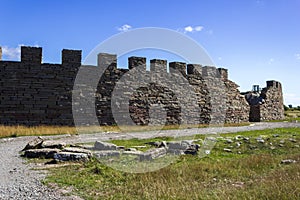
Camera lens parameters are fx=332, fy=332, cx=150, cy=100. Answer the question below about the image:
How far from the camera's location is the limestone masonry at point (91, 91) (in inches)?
591

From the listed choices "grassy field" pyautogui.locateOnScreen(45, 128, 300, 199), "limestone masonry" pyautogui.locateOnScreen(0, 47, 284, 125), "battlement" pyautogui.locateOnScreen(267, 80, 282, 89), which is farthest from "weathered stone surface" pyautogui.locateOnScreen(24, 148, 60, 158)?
"battlement" pyautogui.locateOnScreen(267, 80, 282, 89)

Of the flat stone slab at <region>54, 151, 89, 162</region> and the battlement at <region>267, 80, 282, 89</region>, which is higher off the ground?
the battlement at <region>267, 80, 282, 89</region>

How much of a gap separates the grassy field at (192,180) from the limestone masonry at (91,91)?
28.9 feet

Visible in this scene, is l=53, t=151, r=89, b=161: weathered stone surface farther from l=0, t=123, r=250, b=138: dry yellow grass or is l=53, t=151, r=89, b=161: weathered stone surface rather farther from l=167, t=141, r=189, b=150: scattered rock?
l=0, t=123, r=250, b=138: dry yellow grass

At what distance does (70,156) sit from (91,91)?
904cm

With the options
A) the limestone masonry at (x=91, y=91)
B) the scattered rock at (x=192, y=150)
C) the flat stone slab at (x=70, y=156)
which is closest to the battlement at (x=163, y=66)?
the limestone masonry at (x=91, y=91)

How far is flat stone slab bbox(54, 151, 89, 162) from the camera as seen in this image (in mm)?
7605

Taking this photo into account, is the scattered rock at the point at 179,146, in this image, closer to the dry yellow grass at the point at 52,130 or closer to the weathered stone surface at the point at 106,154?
the weathered stone surface at the point at 106,154

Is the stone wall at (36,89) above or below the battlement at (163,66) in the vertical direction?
below

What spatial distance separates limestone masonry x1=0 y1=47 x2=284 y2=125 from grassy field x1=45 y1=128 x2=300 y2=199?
880cm

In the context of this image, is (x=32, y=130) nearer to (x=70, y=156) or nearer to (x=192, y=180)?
(x=70, y=156)

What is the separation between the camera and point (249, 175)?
6613 mm

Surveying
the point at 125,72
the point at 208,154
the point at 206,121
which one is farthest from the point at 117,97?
the point at 208,154

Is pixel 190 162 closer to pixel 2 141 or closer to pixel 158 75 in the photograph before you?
pixel 2 141
